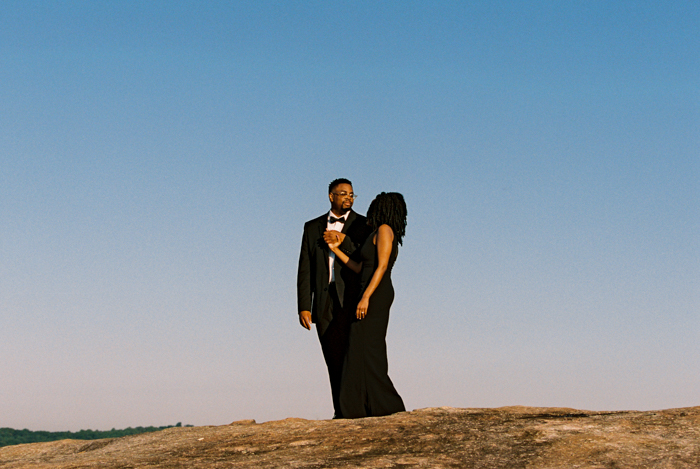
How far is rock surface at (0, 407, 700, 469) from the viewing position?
18.4 feet

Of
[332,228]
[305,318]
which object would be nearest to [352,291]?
[305,318]

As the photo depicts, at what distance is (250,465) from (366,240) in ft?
12.2

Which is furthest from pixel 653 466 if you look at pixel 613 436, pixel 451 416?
pixel 451 416

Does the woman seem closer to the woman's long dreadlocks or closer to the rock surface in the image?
the woman's long dreadlocks

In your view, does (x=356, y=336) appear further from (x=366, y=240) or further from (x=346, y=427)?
(x=346, y=427)

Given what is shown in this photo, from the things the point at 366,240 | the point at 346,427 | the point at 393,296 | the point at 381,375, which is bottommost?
the point at 346,427

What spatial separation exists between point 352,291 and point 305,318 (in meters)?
0.72

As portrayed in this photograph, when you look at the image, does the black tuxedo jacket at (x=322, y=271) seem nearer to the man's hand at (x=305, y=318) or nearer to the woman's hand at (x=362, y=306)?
the man's hand at (x=305, y=318)

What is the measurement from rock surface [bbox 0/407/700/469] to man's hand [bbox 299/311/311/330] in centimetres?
186

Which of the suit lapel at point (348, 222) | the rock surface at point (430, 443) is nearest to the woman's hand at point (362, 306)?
the suit lapel at point (348, 222)

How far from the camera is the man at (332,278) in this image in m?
9.42

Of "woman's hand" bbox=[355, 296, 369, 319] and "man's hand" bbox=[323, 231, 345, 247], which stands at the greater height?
"man's hand" bbox=[323, 231, 345, 247]

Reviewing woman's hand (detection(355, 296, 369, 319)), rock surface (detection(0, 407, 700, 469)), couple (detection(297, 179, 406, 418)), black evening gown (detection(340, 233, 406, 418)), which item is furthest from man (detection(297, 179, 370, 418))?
rock surface (detection(0, 407, 700, 469))

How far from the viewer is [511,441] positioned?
613 cm
